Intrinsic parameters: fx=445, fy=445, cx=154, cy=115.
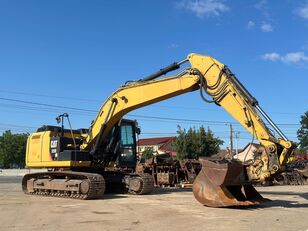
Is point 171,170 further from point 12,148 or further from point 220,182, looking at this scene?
point 12,148

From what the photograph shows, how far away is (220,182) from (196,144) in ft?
113

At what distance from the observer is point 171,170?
2539 centimetres

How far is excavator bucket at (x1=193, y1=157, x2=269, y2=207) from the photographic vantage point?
12.5m

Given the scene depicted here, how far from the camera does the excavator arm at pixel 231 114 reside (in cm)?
1221

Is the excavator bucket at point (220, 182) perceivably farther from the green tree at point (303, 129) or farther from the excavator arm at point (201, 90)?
the green tree at point (303, 129)

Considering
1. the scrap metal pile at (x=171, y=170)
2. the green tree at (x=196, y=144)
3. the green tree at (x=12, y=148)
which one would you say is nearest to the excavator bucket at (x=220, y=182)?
the scrap metal pile at (x=171, y=170)

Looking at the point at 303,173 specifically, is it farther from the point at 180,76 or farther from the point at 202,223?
the point at 202,223

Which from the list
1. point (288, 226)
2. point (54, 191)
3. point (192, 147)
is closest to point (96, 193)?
point (54, 191)

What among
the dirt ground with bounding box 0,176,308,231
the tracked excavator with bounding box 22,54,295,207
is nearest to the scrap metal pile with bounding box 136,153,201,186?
the tracked excavator with bounding box 22,54,295,207

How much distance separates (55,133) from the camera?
62.8 ft

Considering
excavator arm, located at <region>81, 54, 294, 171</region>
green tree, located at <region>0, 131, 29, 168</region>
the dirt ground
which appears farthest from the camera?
green tree, located at <region>0, 131, 29, 168</region>

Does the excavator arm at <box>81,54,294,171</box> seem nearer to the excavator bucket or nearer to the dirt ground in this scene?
the excavator bucket

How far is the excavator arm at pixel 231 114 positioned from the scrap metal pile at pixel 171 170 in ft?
29.2

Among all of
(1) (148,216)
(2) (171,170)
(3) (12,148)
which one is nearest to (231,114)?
(1) (148,216)
